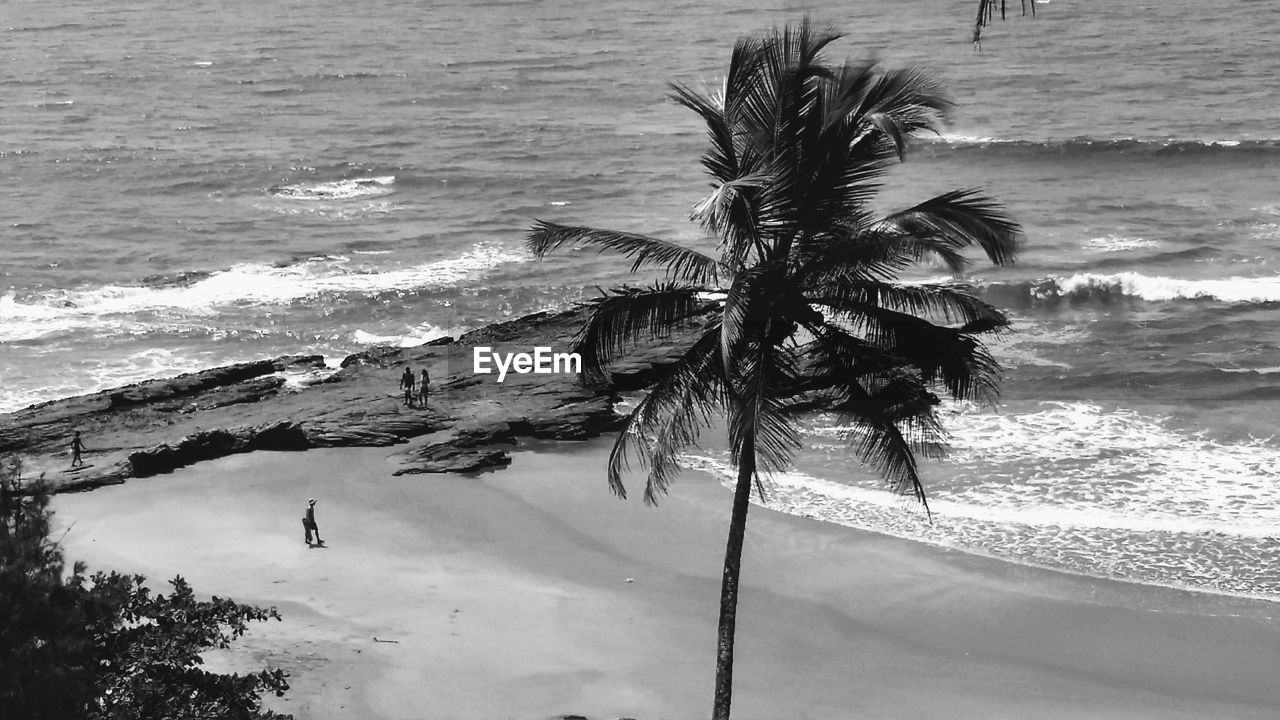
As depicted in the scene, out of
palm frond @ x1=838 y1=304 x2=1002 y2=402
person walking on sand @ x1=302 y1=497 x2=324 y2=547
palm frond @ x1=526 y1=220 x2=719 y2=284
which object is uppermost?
palm frond @ x1=526 y1=220 x2=719 y2=284

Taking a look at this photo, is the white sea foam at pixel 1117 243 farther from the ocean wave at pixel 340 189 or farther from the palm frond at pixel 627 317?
the palm frond at pixel 627 317

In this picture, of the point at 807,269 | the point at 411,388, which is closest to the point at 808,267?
the point at 807,269

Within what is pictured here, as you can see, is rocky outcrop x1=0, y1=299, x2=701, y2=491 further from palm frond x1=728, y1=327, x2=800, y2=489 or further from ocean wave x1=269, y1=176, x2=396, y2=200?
ocean wave x1=269, y1=176, x2=396, y2=200

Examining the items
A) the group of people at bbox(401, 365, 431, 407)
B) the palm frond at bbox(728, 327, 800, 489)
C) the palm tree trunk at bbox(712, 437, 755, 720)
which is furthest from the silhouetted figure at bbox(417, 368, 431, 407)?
the palm frond at bbox(728, 327, 800, 489)

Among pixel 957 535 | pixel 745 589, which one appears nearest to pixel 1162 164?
pixel 957 535

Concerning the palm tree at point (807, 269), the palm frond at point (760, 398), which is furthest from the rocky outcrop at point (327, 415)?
the palm frond at point (760, 398)
